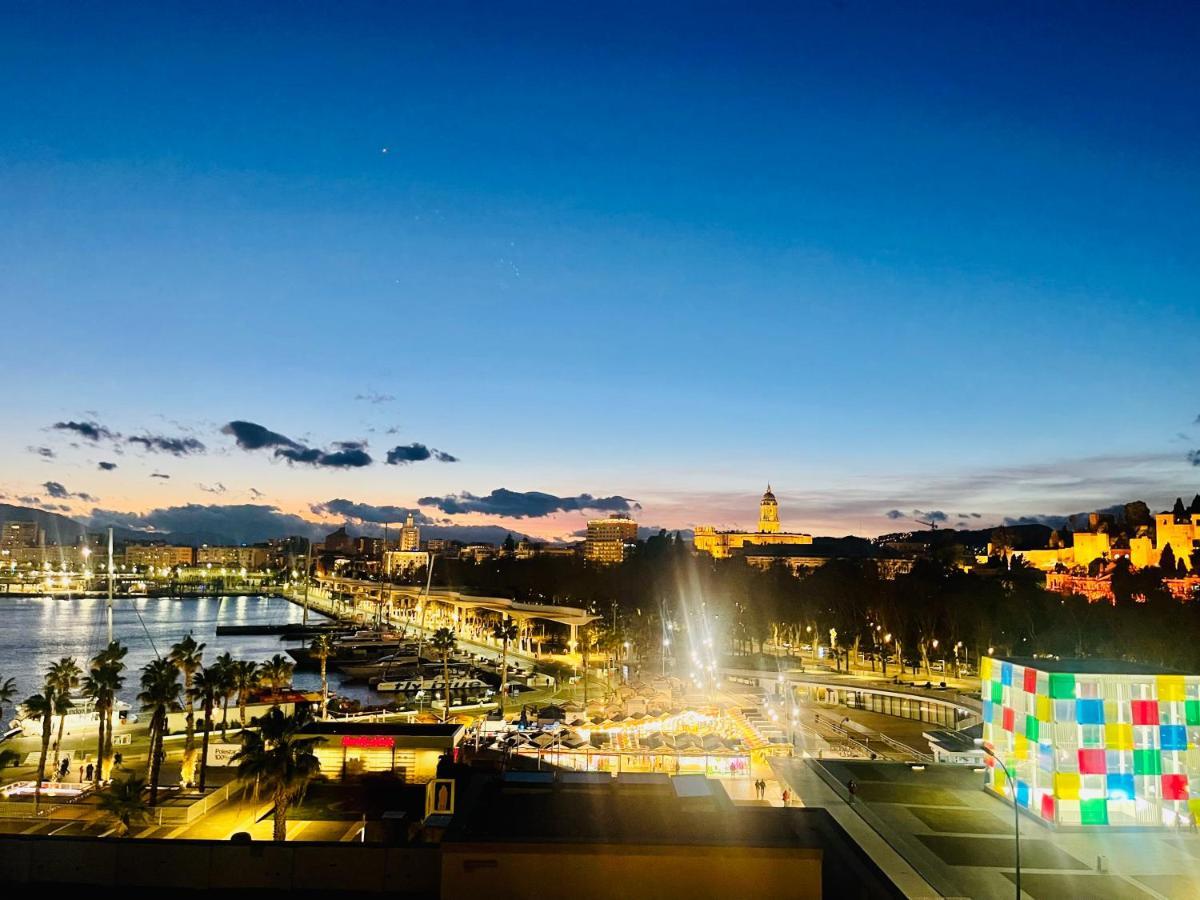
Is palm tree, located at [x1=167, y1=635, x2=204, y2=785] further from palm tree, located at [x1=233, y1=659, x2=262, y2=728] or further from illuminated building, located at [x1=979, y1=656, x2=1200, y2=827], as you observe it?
illuminated building, located at [x1=979, y1=656, x2=1200, y2=827]

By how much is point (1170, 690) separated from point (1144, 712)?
1053mm

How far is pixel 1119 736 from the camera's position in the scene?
2572 centimetres

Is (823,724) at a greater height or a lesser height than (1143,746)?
lesser

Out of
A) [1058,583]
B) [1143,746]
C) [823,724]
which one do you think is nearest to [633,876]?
[1143,746]

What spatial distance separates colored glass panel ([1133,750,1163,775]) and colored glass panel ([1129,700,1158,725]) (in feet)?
2.81

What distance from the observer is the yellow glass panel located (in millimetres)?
25688

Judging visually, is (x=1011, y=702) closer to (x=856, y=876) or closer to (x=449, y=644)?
(x=856, y=876)

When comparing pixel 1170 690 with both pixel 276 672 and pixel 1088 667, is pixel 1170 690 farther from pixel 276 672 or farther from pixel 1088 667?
pixel 276 672

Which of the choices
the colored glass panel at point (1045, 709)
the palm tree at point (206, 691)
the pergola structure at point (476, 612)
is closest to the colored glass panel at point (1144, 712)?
the colored glass panel at point (1045, 709)

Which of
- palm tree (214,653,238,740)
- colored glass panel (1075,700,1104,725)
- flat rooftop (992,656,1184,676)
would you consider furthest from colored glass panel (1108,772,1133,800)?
palm tree (214,653,238,740)

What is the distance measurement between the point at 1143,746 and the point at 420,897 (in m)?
21.6

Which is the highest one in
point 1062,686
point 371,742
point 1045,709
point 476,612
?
point 1062,686

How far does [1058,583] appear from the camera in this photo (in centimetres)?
13288

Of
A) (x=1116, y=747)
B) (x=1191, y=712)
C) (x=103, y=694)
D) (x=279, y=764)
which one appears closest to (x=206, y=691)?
(x=103, y=694)
